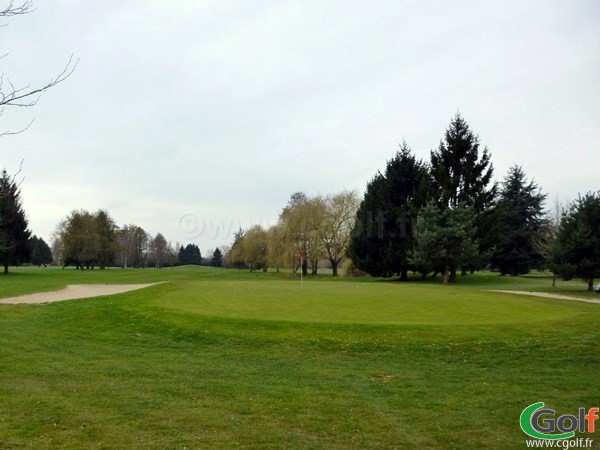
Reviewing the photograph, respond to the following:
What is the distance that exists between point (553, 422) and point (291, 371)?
5434 mm

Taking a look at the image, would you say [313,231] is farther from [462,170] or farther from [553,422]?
[553,422]

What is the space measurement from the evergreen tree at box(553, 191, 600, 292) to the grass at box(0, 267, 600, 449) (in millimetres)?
13113

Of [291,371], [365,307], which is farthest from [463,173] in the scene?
[291,371]

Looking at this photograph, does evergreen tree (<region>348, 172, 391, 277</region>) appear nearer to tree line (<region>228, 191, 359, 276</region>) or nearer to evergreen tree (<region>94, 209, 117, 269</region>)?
tree line (<region>228, 191, 359, 276</region>)

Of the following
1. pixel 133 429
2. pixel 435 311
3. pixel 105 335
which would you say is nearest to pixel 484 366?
pixel 435 311

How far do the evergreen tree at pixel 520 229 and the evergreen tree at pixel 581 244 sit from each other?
19.1 m

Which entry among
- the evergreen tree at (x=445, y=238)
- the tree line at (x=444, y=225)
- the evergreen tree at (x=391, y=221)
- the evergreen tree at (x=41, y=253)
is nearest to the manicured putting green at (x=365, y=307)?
the tree line at (x=444, y=225)

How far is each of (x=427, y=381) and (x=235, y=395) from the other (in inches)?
163

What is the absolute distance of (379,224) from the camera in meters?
45.8

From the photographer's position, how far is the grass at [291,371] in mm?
6266

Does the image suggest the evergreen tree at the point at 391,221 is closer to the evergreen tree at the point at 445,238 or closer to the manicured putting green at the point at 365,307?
the evergreen tree at the point at 445,238

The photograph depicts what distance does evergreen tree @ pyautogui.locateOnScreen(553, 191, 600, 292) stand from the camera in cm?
3150

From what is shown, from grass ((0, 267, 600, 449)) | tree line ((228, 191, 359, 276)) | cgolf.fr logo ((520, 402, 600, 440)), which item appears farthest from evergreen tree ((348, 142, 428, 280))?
cgolf.fr logo ((520, 402, 600, 440))

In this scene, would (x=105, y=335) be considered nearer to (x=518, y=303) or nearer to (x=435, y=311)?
(x=435, y=311)
